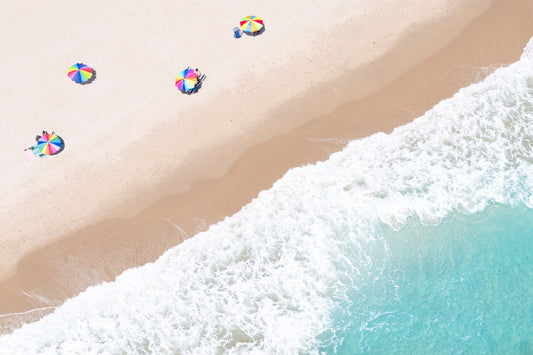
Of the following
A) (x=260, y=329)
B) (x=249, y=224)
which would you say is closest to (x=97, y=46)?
(x=249, y=224)

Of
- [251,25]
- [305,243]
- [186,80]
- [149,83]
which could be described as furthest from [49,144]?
[305,243]

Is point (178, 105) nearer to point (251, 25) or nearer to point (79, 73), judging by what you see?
point (79, 73)

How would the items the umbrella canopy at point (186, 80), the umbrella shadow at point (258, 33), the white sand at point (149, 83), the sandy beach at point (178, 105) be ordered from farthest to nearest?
1. the umbrella shadow at point (258, 33)
2. the umbrella canopy at point (186, 80)
3. the white sand at point (149, 83)
4. the sandy beach at point (178, 105)

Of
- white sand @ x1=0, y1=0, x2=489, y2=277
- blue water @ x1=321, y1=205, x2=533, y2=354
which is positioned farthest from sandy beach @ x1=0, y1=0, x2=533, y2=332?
blue water @ x1=321, y1=205, x2=533, y2=354

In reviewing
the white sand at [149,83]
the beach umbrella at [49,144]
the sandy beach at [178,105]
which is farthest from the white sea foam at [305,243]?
the beach umbrella at [49,144]

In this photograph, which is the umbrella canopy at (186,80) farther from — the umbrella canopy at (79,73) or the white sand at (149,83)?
the umbrella canopy at (79,73)

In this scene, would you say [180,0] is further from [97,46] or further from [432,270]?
[432,270]
